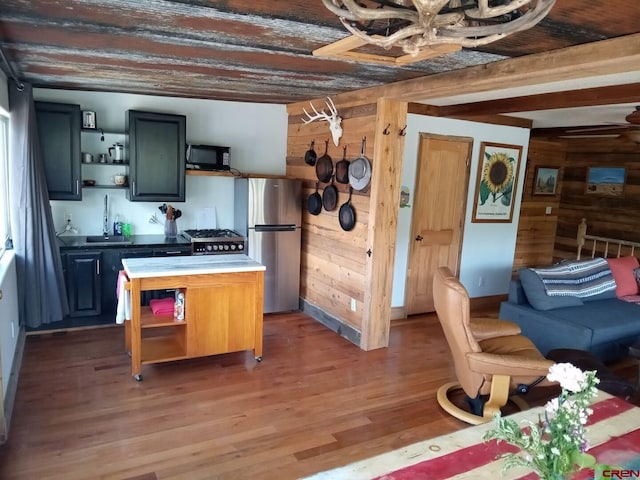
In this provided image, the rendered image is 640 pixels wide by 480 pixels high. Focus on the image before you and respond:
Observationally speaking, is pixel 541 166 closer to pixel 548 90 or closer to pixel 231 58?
pixel 548 90

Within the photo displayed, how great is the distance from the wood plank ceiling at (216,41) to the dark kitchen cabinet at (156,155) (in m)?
0.55

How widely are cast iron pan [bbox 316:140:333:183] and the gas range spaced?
3.48ft

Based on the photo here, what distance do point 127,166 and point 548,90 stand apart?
4.04 m

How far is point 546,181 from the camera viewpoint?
22.3 ft

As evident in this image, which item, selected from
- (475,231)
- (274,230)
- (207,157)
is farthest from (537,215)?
(207,157)

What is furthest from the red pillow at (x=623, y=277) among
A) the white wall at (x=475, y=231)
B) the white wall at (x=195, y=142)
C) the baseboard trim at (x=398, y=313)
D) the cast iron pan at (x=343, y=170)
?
the white wall at (x=195, y=142)

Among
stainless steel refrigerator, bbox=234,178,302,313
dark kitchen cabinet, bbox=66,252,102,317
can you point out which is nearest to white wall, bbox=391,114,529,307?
stainless steel refrigerator, bbox=234,178,302,313

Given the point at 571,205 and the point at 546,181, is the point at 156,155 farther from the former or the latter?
the point at 571,205

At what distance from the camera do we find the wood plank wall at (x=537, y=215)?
21.7 feet

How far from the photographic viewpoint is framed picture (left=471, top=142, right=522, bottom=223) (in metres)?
5.56

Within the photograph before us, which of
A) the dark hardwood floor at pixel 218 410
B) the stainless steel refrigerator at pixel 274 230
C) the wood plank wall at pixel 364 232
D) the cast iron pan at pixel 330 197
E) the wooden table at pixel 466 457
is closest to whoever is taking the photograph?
the wooden table at pixel 466 457

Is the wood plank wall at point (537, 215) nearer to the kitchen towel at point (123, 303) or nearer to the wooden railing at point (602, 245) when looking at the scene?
the wooden railing at point (602, 245)

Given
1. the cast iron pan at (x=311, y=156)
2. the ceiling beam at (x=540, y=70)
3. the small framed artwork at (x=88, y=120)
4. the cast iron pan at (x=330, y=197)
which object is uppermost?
the ceiling beam at (x=540, y=70)

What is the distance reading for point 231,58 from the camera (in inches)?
120
